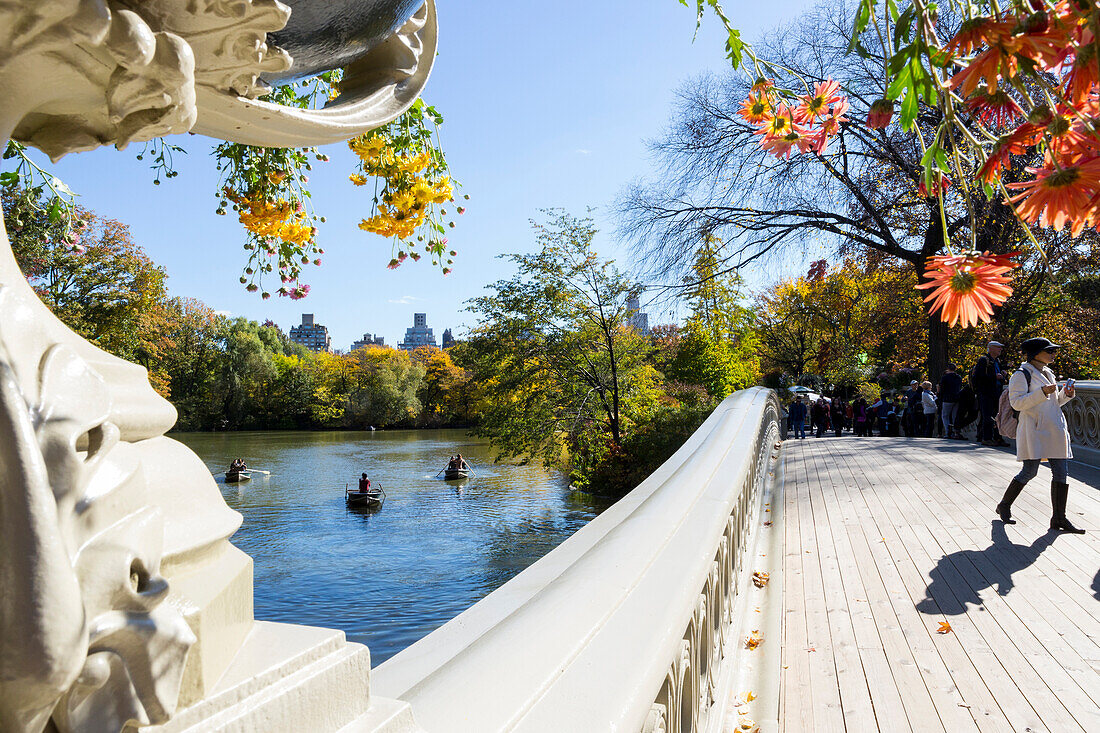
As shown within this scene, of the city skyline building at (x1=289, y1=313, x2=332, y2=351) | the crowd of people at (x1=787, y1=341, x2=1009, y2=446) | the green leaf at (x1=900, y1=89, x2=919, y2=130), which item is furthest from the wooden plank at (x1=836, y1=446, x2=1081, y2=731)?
the city skyline building at (x1=289, y1=313, x2=332, y2=351)

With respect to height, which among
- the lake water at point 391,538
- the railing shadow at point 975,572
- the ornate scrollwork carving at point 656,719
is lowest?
the lake water at point 391,538

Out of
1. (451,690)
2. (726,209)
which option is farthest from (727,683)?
(726,209)

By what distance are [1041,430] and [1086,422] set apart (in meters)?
5.70

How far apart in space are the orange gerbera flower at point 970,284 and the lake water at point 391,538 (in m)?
9.58

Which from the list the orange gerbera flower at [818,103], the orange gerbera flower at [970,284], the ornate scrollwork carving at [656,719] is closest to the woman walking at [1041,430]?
the orange gerbera flower at [818,103]

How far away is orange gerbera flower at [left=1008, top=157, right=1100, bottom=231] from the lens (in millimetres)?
972

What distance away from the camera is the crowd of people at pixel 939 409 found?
12.2 m

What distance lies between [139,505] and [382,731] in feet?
1.04

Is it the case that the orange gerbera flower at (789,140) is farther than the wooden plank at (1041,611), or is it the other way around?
the wooden plank at (1041,611)

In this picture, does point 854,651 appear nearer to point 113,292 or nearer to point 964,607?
point 964,607

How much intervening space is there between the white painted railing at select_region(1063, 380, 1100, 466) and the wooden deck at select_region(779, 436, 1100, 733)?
254cm

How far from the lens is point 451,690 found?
0.82 meters

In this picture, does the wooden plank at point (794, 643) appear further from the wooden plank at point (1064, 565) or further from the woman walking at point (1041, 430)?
the woman walking at point (1041, 430)

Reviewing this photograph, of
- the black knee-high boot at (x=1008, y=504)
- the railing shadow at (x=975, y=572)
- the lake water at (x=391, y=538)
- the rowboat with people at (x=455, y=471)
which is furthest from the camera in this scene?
the rowboat with people at (x=455, y=471)
